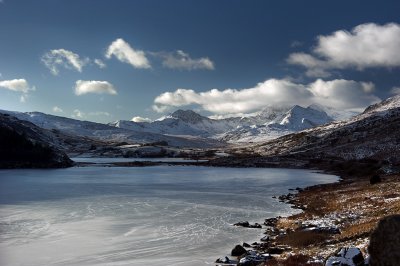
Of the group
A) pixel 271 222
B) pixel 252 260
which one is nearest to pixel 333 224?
pixel 271 222

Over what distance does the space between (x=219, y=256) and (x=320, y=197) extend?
4058 centimetres

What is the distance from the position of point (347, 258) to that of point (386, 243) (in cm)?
535

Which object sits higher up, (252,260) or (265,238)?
(252,260)

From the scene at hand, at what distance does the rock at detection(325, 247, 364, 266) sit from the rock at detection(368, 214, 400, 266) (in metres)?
3.90

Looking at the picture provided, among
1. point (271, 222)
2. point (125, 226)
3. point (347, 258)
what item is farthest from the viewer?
point (271, 222)

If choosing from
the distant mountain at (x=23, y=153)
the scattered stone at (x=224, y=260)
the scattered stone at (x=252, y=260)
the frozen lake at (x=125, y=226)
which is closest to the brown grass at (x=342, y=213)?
the scattered stone at (x=252, y=260)

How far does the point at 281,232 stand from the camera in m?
41.4

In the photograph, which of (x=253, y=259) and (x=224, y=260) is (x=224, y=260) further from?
(x=253, y=259)

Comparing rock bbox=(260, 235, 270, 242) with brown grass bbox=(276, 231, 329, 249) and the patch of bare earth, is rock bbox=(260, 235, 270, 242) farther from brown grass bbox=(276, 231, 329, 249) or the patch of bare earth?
the patch of bare earth

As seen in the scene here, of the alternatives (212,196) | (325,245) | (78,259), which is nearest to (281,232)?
(325,245)

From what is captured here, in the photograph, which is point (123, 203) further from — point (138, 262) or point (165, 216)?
point (138, 262)

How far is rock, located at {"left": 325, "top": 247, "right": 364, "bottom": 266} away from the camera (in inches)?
813

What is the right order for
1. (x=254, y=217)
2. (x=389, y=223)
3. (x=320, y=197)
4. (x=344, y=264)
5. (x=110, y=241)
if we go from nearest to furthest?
(x=389, y=223) → (x=344, y=264) → (x=110, y=241) → (x=254, y=217) → (x=320, y=197)

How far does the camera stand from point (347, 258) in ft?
69.4
